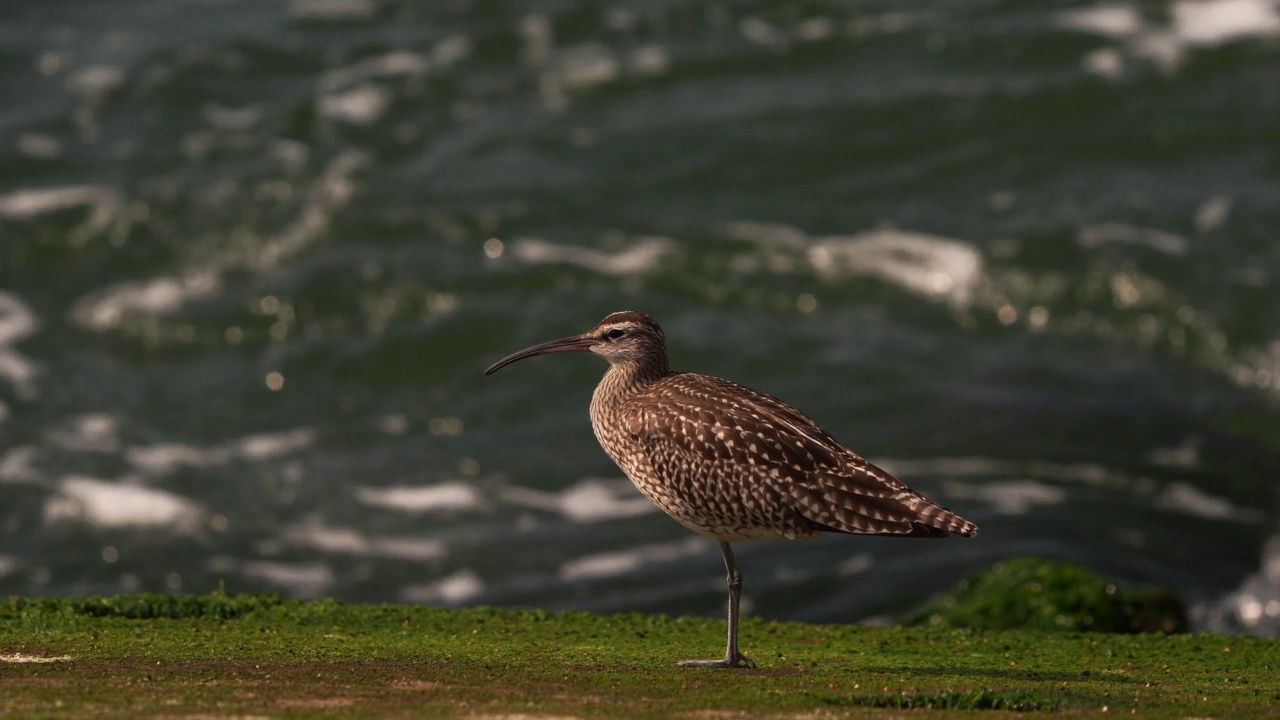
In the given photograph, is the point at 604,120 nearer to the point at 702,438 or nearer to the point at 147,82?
the point at 147,82

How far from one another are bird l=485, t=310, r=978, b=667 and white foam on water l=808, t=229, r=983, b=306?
10683 millimetres

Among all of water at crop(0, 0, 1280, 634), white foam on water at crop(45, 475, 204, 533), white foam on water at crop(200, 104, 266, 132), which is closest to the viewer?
water at crop(0, 0, 1280, 634)

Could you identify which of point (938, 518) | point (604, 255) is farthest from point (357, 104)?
point (938, 518)

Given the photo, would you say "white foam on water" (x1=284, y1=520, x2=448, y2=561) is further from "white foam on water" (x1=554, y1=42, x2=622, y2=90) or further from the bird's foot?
"white foam on water" (x1=554, y1=42, x2=622, y2=90)

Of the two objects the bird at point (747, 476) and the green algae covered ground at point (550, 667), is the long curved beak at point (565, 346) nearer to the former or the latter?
the bird at point (747, 476)

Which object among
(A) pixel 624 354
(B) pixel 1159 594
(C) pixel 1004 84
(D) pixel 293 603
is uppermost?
(C) pixel 1004 84

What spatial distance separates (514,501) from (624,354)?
6.63 m

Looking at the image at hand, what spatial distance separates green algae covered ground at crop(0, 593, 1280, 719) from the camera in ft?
26.3

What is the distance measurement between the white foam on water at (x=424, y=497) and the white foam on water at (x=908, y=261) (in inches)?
226

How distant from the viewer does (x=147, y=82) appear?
80.8 feet

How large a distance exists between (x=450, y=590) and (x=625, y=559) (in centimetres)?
165

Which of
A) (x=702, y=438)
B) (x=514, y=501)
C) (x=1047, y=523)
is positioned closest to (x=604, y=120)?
(x=514, y=501)

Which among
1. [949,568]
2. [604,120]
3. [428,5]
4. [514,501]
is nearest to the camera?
[949,568]

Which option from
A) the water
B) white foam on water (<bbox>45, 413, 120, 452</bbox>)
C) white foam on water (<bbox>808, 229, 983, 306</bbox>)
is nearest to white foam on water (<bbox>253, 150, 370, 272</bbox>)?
the water
